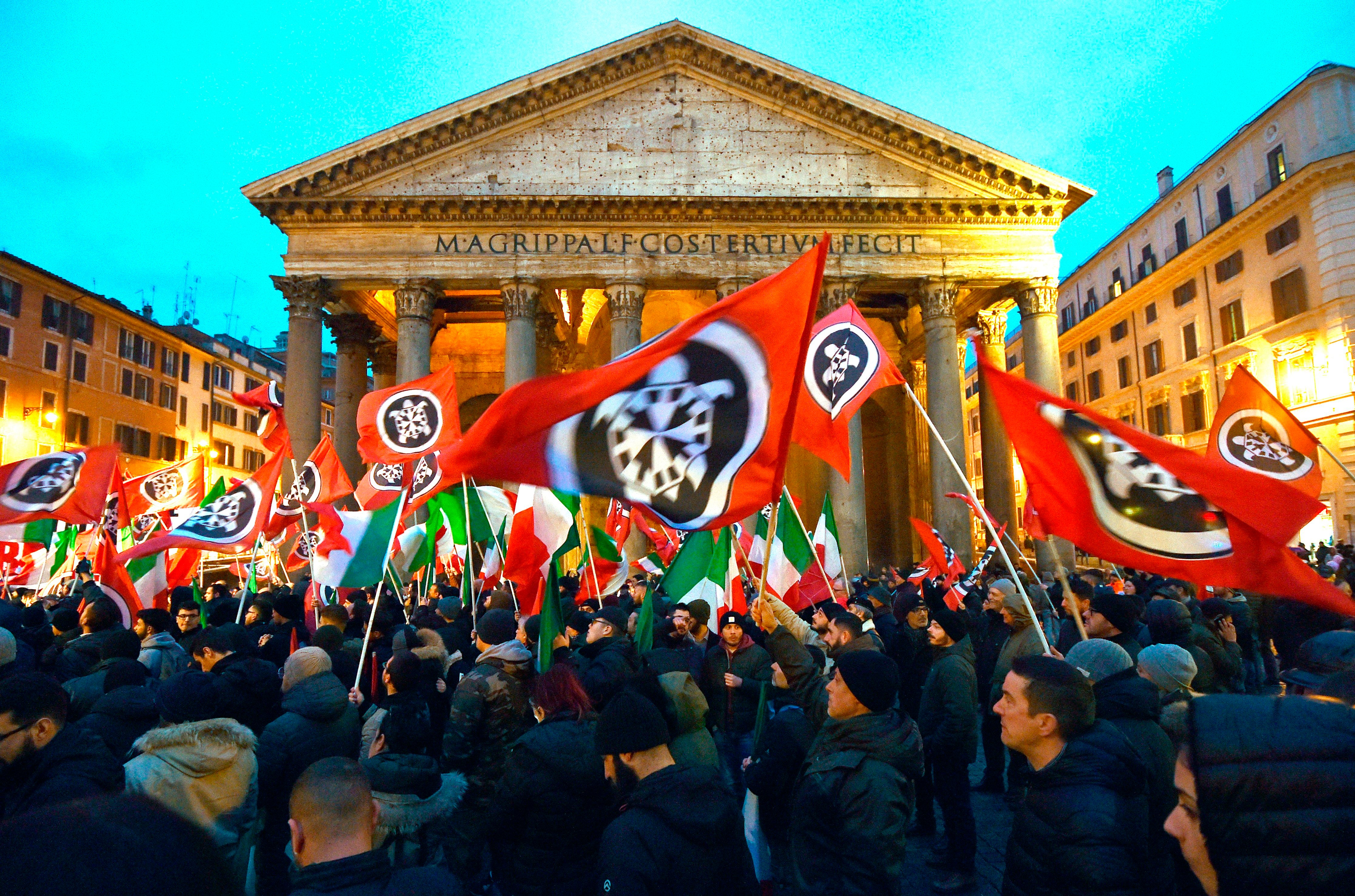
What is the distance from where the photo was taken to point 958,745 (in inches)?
201

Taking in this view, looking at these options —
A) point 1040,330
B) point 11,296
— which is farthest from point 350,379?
point 1040,330

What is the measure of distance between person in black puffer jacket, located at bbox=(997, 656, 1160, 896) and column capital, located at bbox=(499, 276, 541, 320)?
20923 millimetres

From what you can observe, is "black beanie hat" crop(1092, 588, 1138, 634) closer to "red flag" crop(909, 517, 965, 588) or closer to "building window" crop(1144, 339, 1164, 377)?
"red flag" crop(909, 517, 965, 588)

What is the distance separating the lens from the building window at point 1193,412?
109 ft

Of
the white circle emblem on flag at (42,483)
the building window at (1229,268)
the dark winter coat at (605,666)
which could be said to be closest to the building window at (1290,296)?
the building window at (1229,268)

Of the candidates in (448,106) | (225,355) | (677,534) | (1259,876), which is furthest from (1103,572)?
(225,355)

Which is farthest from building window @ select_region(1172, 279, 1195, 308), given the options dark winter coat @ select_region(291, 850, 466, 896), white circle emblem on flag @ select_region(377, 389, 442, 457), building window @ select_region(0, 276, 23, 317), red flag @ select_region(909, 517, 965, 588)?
building window @ select_region(0, 276, 23, 317)

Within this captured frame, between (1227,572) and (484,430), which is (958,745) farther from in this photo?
(484,430)

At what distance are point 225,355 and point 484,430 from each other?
52.9 meters

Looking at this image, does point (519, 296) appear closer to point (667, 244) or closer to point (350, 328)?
point (667, 244)

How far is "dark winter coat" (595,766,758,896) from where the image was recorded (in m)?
2.60

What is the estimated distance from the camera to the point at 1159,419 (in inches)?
1441

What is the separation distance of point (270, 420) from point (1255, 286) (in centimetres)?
3277

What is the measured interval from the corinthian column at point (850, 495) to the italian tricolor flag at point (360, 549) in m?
15.5
